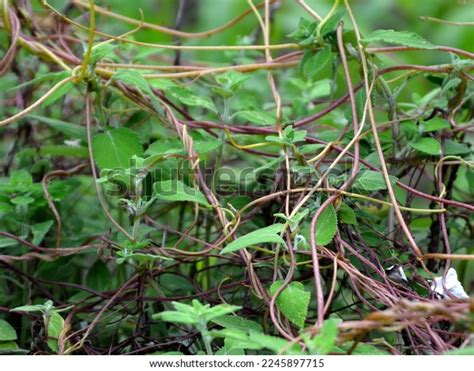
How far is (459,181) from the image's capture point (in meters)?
1.50

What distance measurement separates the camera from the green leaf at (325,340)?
2.20 feet

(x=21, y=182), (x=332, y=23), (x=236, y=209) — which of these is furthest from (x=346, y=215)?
(x=21, y=182)

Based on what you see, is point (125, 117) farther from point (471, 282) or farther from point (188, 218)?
point (471, 282)

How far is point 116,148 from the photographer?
1.15 m

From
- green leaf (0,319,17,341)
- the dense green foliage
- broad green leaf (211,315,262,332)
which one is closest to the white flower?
the dense green foliage

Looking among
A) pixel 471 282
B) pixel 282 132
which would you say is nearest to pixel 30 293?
pixel 282 132

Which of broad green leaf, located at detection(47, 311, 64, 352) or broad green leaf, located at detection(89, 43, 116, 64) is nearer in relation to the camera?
broad green leaf, located at detection(47, 311, 64, 352)

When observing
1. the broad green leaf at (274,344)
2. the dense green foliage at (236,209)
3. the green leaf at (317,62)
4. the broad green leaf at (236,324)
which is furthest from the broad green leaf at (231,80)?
the broad green leaf at (274,344)

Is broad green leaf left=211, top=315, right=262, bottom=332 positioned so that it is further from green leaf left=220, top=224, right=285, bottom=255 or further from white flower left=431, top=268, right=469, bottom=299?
white flower left=431, top=268, right=469, bottom=299

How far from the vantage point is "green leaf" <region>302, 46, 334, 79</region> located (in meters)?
1.11

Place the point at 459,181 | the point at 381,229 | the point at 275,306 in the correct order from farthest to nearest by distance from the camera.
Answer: the point at 459,181, the point at 381,229, the point at 275,306

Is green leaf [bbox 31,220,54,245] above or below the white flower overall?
above

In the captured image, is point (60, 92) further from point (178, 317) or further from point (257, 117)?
point (178, 317)

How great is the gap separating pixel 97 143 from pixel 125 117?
0.83 ft
